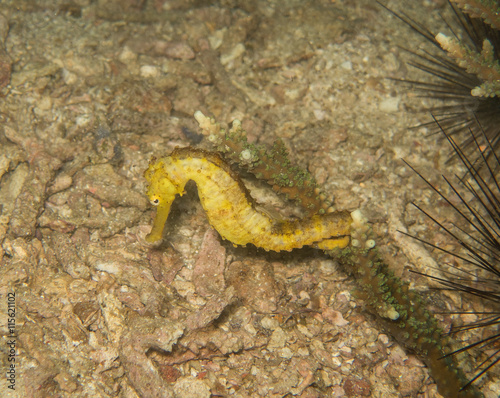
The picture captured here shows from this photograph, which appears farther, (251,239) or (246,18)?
(246,18)

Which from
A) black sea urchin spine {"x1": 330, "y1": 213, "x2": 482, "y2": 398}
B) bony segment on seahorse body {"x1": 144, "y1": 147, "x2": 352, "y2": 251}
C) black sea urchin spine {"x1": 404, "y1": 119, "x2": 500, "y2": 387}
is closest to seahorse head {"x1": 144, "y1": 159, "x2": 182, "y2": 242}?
bony segment on seahorse body {"x1": 144, "y1": 147, "x2": 352, "y2": 251}

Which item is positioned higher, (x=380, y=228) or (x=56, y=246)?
(x=380, y=228)

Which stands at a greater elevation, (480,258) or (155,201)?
(480,258)

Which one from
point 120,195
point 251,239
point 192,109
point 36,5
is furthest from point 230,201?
point 36,5

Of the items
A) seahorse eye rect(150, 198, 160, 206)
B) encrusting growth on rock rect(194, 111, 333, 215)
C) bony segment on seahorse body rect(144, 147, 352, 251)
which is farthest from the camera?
encrusting growth on rock rect(194, 111, 333, 215)

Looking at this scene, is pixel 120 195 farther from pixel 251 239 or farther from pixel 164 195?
pixel 251 239

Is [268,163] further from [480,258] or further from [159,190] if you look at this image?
[480,258]

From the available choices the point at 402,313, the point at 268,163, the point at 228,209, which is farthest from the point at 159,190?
the point at 402,313

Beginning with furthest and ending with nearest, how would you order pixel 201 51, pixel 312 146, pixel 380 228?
pixel 201 51 → pixel 312 146 → pixel 380 228

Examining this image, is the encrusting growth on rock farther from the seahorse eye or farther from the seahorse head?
the seahorse eye
